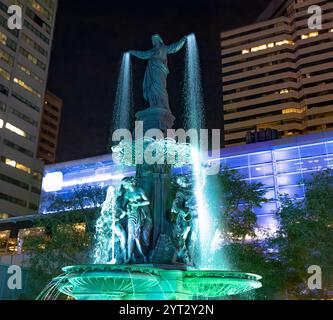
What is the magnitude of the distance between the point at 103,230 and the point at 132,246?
1403mm

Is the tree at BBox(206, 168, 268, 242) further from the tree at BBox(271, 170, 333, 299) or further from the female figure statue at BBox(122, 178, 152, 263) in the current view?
the female figure statue at BBox(122, 178, 152, 263)

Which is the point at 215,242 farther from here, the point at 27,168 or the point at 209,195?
the point at 27,168

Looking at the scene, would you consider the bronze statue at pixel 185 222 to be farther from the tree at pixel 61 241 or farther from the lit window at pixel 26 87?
the lit window at pixel 26 87

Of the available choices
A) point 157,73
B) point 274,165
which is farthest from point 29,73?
point 157,73

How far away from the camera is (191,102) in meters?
22.5

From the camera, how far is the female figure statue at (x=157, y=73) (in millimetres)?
14844

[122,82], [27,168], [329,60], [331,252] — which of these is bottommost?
[331,252]

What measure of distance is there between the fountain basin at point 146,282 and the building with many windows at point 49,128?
136 metres

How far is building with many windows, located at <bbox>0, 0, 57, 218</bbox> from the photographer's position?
266 ft

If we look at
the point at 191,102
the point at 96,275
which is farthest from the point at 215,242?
the point at 96,275

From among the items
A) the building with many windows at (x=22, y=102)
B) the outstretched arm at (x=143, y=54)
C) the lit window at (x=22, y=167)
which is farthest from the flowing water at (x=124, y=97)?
the lit window at (x=22, y=167)

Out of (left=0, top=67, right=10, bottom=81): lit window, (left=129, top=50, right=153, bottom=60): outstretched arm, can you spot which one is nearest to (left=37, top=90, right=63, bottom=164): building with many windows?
(left=0, top=67, right=10, bottom=81): lit window

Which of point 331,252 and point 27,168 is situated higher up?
point 27,168

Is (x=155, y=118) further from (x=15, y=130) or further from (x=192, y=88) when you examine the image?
(x=15, y=130)
